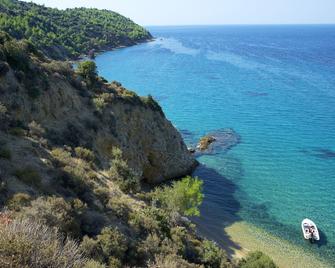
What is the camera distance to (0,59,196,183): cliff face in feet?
103

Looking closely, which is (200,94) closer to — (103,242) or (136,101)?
(136,101)

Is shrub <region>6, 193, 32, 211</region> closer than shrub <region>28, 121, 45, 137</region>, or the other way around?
shrub <region>6, 193, 32, 211</region>

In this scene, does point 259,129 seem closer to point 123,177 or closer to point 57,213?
point 123,177

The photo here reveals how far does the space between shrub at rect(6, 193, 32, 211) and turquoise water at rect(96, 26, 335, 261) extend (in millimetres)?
20521

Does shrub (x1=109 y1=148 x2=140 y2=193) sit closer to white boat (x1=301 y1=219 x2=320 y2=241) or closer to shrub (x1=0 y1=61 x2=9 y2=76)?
shrub (x1=0 y1=61 x2=9 y2=76)

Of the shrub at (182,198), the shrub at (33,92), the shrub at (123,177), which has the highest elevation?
the shrub at (33,92)

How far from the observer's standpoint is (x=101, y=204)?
21.5 meters

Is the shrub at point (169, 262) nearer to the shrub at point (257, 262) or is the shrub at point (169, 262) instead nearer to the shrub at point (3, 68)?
the shrub at point (257, 262)

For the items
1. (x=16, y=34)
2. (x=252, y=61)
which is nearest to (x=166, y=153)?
(x=16, y=34)

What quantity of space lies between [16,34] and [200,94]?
49.1 metres

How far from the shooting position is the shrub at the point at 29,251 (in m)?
10.4

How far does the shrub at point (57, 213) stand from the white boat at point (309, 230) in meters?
22.7

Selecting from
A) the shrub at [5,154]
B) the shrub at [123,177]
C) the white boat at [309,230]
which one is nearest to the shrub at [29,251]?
the shrub at [5,154]

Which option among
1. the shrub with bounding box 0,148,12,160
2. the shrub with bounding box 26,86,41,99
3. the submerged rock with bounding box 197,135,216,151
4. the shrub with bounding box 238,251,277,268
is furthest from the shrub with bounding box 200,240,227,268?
the submerged rock with bounding box 197,135,216,151
